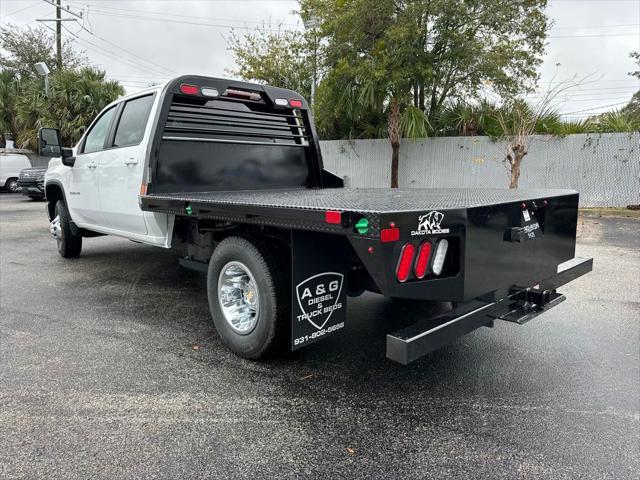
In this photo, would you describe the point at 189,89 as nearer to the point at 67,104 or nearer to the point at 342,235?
the point at 342,235

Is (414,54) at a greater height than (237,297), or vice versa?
(414,54)

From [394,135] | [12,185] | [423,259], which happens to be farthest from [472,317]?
[12,185]

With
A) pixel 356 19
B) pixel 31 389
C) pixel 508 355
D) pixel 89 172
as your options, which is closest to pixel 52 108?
pixel 356 19

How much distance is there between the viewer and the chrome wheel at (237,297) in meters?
3.46

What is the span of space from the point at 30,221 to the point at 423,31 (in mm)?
11322

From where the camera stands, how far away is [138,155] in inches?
175

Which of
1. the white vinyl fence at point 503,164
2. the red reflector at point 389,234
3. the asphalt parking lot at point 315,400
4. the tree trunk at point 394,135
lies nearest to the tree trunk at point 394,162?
the tree trunk at point 394,135

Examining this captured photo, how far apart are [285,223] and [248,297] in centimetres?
99

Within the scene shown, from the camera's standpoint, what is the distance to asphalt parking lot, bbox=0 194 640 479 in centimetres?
233

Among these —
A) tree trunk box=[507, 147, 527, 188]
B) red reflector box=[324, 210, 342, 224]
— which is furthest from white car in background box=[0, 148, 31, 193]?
red reflector box=[324, 210, 342, 224]

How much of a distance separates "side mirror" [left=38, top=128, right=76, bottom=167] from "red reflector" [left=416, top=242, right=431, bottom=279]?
5238 mm

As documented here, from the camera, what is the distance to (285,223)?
2.71m

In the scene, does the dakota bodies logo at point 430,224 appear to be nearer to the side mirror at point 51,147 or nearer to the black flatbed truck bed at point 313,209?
the black flatbed truck bed at point 313,209

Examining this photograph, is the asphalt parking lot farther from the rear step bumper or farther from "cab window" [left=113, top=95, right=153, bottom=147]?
"cab window" [left=113, top=95, right=153, bottom=147]
